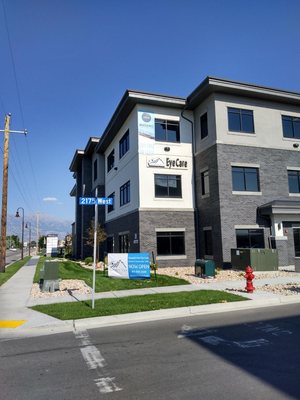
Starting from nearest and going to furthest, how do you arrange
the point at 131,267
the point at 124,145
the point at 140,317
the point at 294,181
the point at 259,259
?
the point at 140,317 < the point at 131,267 < the point at 259,259 < the point at 294,181 < the point at 124,145

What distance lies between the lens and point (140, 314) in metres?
10.2

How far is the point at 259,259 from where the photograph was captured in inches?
806

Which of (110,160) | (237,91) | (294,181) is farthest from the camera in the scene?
(110,160)

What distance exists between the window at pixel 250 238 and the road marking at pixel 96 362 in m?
15.9

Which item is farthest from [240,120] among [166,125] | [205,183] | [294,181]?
[294,181]

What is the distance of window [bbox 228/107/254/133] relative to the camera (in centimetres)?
2444

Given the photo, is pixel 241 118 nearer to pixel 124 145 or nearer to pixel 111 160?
pixel 124 145

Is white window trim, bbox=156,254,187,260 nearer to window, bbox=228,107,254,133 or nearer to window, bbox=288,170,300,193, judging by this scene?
window, bbox=288,170,300,193

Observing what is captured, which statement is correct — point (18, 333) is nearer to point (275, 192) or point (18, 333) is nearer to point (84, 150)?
point (275, 192)

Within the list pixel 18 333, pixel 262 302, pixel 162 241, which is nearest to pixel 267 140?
pixel 162 241

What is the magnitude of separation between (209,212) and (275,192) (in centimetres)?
448

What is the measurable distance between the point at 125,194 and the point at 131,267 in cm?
1221

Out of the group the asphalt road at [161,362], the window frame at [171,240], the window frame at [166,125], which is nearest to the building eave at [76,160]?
the window frame at [166,125]

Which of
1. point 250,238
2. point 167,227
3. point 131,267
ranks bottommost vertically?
point 131,267
